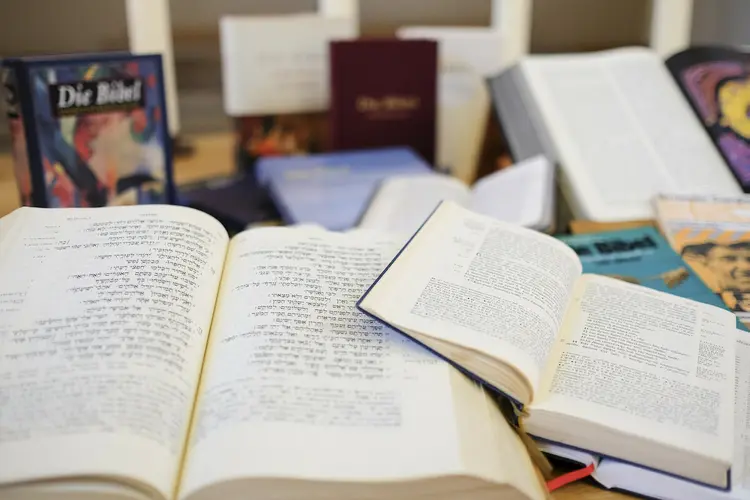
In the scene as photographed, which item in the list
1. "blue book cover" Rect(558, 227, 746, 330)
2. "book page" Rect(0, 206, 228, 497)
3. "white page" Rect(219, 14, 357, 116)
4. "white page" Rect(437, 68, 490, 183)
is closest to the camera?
"book page" Rect(0, 206, 228, 497)

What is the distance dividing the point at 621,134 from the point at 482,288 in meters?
0.57

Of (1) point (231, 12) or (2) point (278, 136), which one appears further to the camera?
(1) point (231, 12)

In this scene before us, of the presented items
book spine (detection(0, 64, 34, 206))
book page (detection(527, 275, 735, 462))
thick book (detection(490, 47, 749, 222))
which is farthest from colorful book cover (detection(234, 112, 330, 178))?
book page (detection(527, 275, 735, 462))

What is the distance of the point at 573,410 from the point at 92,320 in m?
0.34

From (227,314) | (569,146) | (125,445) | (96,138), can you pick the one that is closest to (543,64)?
(569,146)

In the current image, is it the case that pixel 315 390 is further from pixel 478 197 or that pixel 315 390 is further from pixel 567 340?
pixel 478 197

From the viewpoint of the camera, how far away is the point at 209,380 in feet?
1.68

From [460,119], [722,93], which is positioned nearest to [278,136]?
[460,119]

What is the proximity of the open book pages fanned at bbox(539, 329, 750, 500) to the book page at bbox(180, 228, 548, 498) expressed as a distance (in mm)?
58

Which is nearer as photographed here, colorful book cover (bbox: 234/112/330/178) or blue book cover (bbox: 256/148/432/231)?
blue book cover (bbox: 256/148/432/231)

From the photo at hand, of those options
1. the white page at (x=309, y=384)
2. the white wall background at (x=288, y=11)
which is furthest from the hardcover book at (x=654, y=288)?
the white wall background at (x=288, y=11)

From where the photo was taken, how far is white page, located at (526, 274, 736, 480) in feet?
1.69

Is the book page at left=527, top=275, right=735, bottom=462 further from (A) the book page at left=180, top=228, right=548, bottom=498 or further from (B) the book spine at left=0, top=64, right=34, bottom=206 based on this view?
(B) the book spine at left=0, top=64, right=34, bottom=206

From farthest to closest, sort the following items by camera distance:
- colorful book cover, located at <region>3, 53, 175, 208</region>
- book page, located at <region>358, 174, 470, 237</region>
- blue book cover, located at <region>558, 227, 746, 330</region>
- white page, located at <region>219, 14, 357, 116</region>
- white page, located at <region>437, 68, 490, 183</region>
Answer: white page, located at <region>437, 68, 490, 183</region> < white page, located at <region>219, 14, 357, 116</region> < book page, located at <region>358, 174, 470, 237</region> < colorful book cover, located at <region>3, 53, 175, 208</region> < blue book cover, located at <region>558, 227, 746, 330</region>
